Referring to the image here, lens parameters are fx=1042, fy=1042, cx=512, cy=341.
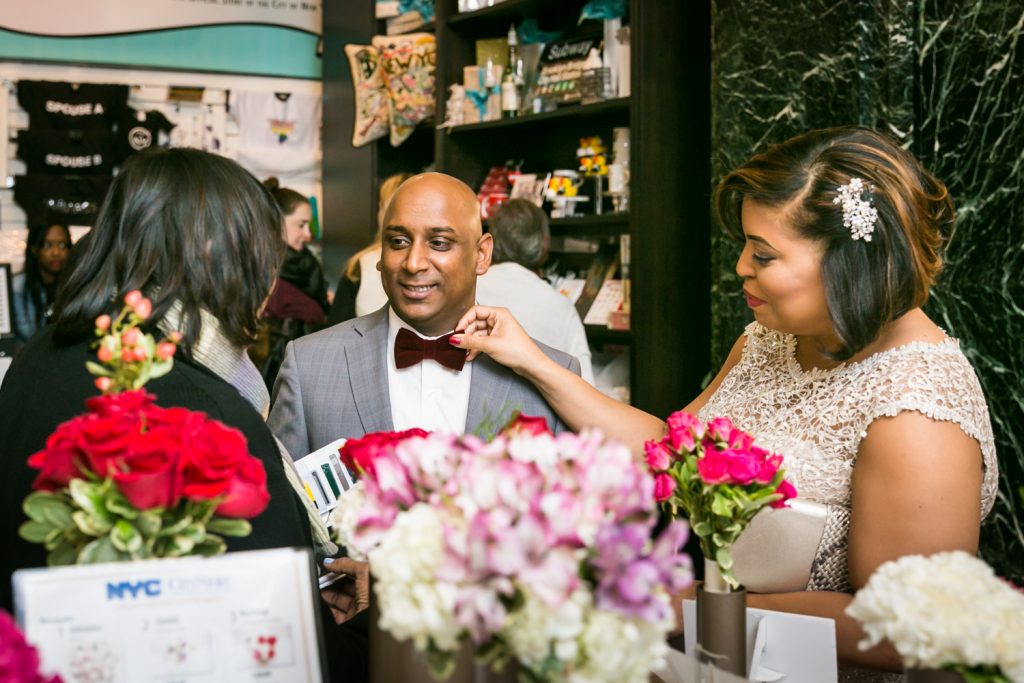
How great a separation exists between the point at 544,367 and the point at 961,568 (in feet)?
4.65

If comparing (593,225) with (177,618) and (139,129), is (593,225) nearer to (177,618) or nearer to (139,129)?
(139,129)

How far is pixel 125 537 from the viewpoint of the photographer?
44.7 inches

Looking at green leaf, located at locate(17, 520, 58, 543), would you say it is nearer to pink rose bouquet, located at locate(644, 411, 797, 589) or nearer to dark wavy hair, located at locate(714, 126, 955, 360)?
pink rose bouquet, located at locate(644, 411, 797, 589)

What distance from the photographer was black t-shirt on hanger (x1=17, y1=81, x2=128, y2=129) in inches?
269

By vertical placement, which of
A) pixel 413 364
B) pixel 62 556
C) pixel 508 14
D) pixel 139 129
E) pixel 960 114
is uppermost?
pixel 508 14

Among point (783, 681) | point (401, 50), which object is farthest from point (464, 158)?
point (783, 681)

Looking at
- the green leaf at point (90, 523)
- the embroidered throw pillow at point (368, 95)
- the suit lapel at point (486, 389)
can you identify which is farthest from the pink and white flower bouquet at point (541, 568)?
the embroidered throw pillow at point (368, 95)

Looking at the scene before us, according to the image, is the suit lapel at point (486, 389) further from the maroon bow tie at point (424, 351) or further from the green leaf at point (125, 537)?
the green leaf at point (125, 537)

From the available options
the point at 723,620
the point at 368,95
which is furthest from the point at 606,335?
the point at 723,620

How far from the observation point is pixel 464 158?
5.60m

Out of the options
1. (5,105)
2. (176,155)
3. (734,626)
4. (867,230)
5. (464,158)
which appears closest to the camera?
(734,626)

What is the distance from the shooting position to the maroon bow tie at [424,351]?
262cm

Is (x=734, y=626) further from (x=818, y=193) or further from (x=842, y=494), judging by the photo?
(x=818, y=193)

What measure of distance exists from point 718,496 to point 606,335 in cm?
328
